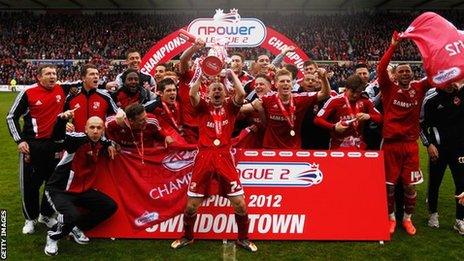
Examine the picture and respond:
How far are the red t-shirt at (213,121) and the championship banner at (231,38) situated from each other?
428cm

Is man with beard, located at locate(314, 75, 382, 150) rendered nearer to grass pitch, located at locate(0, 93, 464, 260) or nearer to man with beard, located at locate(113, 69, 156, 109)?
grass pitch, located at locate(0, 93, 464, 260)

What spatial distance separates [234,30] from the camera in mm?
9250

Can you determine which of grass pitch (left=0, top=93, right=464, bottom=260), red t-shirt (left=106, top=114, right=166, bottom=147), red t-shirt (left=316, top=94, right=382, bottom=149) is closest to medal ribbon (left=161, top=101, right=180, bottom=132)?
red t-shirt (left=106, top=114, right=166, bottom=147)

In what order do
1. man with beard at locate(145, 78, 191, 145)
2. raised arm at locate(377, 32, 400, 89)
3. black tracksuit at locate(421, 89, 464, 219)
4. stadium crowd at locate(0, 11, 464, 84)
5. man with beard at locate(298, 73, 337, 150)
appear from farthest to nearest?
stadium crowd at locate(0, 11, 464, 84) → man with beard at locate(298, 73, 337, 150) → man with beard at locate(145, 78, 191, 145) → black tracksuit at locate(421, 89, 464, 219) → raised arm at locate(377, 32, 400, 89)

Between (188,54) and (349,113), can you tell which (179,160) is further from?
(349,113)

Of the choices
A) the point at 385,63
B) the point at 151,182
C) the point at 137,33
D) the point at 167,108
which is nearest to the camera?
the point at 385,63

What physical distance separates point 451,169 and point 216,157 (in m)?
3.01

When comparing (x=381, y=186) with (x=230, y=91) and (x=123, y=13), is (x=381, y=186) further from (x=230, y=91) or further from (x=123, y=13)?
(x=123, y=13)

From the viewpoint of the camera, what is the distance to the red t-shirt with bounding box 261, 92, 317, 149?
5559mm

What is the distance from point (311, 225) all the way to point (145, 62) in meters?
5.59

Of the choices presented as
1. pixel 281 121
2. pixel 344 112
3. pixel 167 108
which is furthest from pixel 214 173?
pixel 344 112

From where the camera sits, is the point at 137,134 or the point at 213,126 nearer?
the point at 213,126

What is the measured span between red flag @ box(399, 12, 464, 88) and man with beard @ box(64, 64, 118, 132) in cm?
366

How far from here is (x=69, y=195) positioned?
5.06 m
